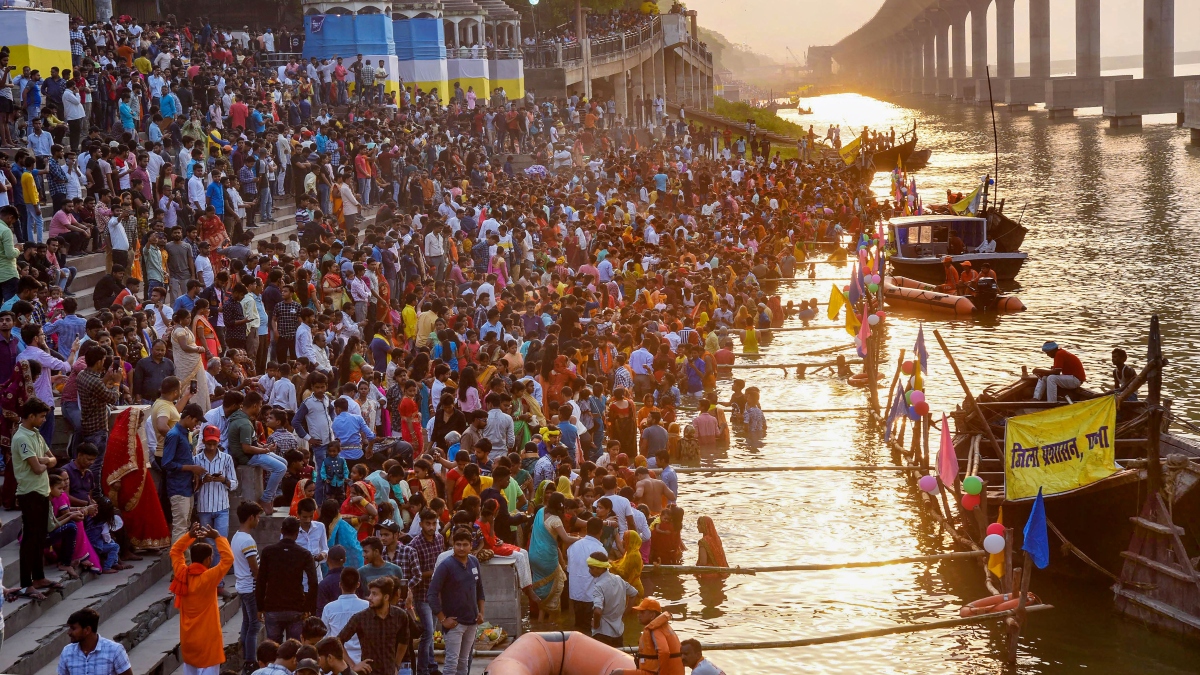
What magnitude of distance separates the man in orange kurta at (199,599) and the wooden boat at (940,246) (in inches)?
1266

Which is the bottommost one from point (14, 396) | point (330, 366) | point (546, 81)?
point (330, 366)

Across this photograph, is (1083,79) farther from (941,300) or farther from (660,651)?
(660,651)

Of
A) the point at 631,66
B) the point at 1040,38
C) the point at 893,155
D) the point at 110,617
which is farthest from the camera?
the point at 1040,38

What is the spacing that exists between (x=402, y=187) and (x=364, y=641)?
72.6 ft

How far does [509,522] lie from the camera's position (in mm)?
13828

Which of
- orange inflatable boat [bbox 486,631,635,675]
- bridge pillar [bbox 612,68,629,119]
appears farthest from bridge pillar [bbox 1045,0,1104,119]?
orange inflatable boat [bbox 486,631,635,675]

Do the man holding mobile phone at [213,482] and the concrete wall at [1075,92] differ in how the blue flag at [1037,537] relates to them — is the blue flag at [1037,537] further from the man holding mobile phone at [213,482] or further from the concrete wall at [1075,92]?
the concrete wall at [1075,92]

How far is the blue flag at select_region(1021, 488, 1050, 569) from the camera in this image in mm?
14508

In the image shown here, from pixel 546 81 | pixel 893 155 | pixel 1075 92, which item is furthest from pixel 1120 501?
pixel 1075 92

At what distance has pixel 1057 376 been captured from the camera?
19234 millimetres

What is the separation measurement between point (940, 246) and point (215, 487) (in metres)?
31.8

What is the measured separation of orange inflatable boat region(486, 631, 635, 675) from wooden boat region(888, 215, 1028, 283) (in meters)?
30.5

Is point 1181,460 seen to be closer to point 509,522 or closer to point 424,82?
point 509,522

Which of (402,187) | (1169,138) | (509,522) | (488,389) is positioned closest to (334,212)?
(402,187)
